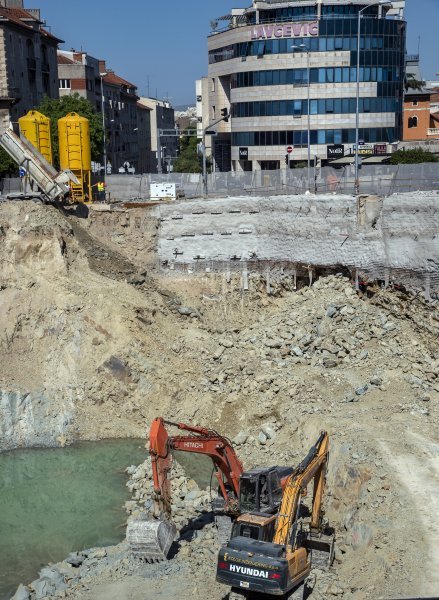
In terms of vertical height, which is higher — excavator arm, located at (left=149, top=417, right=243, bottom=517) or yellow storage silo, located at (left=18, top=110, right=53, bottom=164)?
yellow storage silo, located at (left=18, top=110, right=53, bottom=164)

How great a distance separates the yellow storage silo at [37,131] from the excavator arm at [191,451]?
24.6 m

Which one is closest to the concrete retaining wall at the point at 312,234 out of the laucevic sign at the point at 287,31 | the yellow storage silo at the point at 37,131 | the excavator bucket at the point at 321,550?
the yellow storage silo at the point at 37,131

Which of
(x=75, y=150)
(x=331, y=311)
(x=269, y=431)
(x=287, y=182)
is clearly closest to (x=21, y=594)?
(x=269, y=431)

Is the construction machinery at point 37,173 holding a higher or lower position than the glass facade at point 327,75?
lower

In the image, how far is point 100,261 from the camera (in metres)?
37.1

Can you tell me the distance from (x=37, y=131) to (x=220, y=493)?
85.7 feet

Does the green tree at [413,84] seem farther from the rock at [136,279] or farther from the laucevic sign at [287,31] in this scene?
the rock at [136,279]

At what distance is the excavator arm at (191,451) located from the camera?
20.4m

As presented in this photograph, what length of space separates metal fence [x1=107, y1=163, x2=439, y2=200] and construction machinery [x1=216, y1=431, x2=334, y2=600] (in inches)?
826

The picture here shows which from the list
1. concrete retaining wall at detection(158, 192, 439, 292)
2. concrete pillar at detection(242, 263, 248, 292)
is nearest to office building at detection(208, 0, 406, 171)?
concrete retaining wall at detection(158, 192, 439, 292)

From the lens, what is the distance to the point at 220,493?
21.7 metres

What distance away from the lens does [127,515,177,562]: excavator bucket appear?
20.3 meters

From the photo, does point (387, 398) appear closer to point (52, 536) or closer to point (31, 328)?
point (52, 536)

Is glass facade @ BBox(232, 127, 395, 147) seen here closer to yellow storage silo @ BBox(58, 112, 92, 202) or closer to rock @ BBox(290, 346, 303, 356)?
yellow storage silo @ BBox(58, 112, 92, 202)
